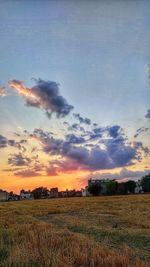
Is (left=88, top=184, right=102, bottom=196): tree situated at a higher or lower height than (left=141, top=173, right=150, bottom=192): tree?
lower

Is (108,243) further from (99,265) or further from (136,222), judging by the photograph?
(136,222)

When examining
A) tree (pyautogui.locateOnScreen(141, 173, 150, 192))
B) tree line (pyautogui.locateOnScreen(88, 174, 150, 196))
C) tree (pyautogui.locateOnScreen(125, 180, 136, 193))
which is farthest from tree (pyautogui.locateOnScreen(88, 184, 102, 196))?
tree (pyautogui.locateOnScreen(141, 173, 150, 192))

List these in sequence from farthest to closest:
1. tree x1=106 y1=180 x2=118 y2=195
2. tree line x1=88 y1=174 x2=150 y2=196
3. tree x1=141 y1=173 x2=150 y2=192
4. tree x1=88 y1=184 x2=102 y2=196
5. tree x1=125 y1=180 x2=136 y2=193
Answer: tree x1=141 y1=173 x2=150 y2=192
tree x1=125 y1=180 x2=136 y2=193
tree line x1=88 y1=174 x2=150 y2=196
tree x1=106 y1=180 x2=118 y2=195
tree x1=88 y1=184 x2=102 y2=196

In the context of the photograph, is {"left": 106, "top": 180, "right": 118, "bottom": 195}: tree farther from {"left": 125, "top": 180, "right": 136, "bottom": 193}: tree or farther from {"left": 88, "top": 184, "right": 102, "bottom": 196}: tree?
{"left": 88, "top": 184, "right": 102, "bottom": 196}: tree

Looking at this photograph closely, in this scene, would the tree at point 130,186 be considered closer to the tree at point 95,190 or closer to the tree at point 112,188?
the tree at point 112,188

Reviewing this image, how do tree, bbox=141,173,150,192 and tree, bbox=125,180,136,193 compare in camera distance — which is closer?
tree, bbox=125,180,136,193

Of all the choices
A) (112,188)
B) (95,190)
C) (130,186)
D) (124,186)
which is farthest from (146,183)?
(95,190)

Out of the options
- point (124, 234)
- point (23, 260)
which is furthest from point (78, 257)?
point (124, 234)

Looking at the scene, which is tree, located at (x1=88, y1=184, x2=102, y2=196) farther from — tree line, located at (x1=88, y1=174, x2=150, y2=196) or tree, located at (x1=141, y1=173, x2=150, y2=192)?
tree, located at (x1=141, y1=173, x2=150, y2=192)

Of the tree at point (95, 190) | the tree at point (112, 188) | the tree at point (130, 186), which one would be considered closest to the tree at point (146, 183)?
the tree at point (130, 186)

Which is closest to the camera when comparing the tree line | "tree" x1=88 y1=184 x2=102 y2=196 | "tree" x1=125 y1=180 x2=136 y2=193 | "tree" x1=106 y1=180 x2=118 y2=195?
"tree" x1=88 y1=184 x2=102 y2=196

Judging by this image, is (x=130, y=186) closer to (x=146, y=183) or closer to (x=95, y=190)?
(x=146, y=183)

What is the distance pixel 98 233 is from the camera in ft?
65.1

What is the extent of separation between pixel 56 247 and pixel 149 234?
26.0ft
